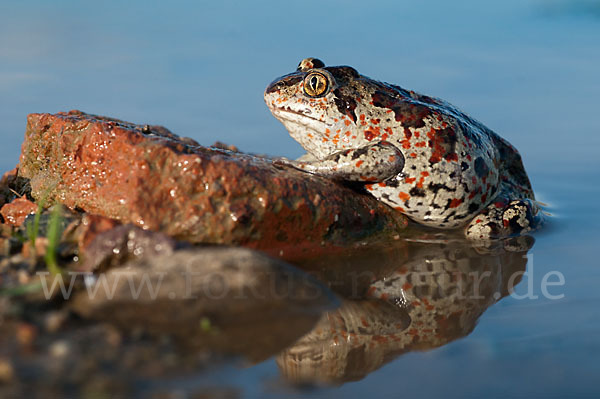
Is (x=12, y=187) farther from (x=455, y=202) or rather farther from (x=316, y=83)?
(x=455, y=202)

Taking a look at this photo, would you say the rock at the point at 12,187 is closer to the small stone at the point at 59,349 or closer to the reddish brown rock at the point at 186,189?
the reddish brown rock at the point at 186,189

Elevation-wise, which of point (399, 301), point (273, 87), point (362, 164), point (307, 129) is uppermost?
point (273, 87)

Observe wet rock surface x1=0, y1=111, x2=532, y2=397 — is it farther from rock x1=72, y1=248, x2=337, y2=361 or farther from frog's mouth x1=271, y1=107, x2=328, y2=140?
frog's mouth x1=271, y1=107, x2=328, y2=140

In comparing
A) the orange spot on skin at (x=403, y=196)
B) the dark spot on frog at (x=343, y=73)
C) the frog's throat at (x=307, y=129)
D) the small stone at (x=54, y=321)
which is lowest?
the small stone at (x=54, y=321)

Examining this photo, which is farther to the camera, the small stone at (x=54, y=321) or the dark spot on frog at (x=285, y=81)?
the dark spot on frog at (x=285, y=81)

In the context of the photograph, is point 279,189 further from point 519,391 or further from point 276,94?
point 519,391

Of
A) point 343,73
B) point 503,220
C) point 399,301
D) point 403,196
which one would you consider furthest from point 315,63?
point 399,301

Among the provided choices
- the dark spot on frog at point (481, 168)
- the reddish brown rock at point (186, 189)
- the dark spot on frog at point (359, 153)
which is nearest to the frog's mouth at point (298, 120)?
the dark spot on frog at point (359, 153)
